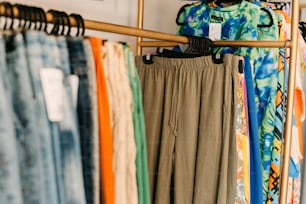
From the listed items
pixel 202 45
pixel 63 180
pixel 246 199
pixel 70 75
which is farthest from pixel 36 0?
pixel 246 199

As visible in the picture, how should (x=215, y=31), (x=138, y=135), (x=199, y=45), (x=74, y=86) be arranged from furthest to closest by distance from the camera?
(x=215, y=31) → (x=199, y=45) → (x=138, y=135) → (x=74, y=86)

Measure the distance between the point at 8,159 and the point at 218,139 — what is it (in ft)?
→ 2.42

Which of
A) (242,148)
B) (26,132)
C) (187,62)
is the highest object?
(187,62)

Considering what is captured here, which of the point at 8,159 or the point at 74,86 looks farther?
the point at 74,86

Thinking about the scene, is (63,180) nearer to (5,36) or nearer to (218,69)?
(5,36)

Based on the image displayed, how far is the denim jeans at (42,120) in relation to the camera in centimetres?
68

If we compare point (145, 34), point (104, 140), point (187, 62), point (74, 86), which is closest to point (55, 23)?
point (74, 86)

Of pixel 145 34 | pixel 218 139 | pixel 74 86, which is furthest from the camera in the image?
Answer: pixel 218 139

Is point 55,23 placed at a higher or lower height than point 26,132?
higher

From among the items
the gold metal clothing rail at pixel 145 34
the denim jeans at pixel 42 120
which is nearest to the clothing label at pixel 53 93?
the denim jeans at pixel 42 120

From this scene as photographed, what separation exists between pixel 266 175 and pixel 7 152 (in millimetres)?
1102

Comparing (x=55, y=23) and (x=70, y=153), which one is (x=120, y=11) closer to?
(x=55, y=23)

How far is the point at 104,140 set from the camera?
2.59 ft

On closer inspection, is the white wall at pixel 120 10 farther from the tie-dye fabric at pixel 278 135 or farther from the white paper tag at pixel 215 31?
the tie-dye fabric at pixel 278 135
